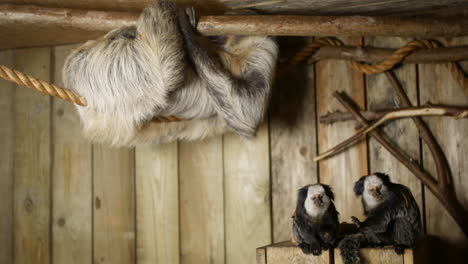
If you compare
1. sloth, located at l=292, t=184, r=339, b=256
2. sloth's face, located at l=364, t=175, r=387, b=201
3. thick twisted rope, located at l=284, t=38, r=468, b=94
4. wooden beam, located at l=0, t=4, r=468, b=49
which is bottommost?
sloth, located at l=292, t=184, r=339, b=256

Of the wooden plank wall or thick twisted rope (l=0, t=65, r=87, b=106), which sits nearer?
thick twisted rope (l=0, t=65, r=87, b=106)

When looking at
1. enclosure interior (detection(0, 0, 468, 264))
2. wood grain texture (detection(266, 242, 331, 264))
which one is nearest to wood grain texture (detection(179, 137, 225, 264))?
enclosure interior (detection(0, 0, 468, 264))

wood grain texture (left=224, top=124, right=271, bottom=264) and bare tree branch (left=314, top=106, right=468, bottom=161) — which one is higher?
bare tree branch (left=314, top=106, right=468, bottom=161)

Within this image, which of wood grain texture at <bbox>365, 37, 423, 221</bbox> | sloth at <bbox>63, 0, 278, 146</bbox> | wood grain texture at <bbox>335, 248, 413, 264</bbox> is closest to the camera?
wood grain texture at <bbox>335, 248, 413, 264</bbox>

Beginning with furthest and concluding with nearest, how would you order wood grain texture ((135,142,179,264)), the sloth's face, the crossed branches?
1. wood grain texture ((135,142,179,264))
2. the crossed branches
3. the sloth's face

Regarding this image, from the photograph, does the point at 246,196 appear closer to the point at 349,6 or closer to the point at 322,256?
the point at 322,256

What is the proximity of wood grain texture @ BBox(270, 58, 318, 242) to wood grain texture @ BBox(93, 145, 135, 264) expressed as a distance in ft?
1.95

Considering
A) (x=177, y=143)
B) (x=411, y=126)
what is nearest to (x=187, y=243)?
(x=177, y=143)

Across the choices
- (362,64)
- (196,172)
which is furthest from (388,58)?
(196,172)

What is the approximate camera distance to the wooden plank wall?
183 centimetres

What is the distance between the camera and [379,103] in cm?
185

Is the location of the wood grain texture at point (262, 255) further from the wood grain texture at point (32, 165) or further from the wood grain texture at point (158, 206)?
the wood grain texture at point (32, 165)

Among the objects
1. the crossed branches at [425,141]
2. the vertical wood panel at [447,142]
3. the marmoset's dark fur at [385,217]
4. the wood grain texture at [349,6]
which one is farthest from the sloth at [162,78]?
the vertical wood panel at [447,142]

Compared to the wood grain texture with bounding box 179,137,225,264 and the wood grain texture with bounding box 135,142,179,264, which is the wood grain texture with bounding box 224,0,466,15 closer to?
the wood grain texture with bounding box 179,137,225,264
